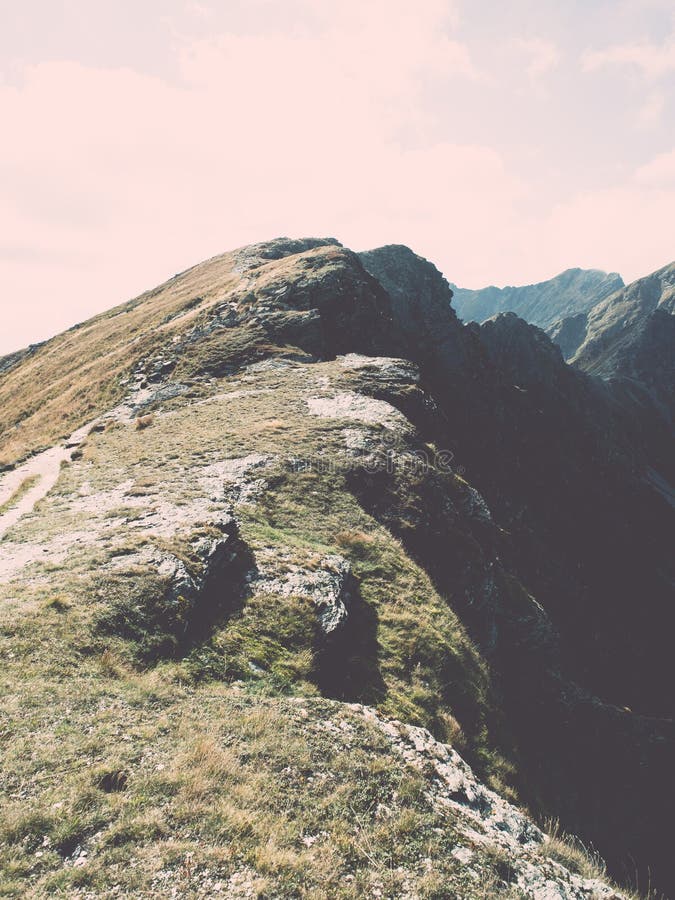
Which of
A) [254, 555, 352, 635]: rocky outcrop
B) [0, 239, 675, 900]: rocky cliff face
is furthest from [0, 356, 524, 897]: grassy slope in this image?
[254, 555, 352, 635]: rocky outcrop

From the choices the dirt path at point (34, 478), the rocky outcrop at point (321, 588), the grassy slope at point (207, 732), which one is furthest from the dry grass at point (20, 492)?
the rocky outcrop at point (321, 588)

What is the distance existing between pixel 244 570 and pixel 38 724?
8.48m

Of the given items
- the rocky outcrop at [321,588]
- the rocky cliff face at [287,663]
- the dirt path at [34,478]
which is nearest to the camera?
the rocky cliff face at [287,663]

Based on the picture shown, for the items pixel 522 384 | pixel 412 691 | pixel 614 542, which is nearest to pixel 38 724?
pixel 412 691

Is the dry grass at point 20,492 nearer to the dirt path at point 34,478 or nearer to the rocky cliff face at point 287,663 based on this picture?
the dirt path at point 34,478

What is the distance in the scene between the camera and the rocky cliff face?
7.72 meters

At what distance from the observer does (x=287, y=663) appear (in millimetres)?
13648

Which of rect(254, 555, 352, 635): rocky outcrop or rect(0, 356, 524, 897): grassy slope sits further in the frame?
rect(254, 555, 352, 635): rocky outcrop

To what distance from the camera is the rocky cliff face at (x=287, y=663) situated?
7723 mm

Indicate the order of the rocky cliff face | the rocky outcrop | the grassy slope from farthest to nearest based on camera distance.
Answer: the rocky outcrop < the rocky cliff face < the grassy slope

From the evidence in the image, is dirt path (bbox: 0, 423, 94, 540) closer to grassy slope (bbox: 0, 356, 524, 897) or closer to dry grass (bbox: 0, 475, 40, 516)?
dry grass (bbox: 0, 475, 40, 516)

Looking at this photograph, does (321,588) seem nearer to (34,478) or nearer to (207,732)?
(207,732)

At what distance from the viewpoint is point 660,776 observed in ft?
72.8

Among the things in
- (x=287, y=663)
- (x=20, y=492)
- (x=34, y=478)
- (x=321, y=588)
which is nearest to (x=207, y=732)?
(x=287, y=663)
